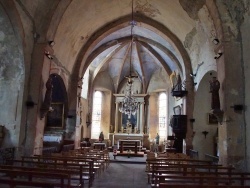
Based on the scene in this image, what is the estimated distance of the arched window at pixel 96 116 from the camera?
20.9m

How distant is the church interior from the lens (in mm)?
7961

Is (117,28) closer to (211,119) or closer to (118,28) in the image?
(118,28)

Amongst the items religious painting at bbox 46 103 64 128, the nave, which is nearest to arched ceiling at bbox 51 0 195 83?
religious painting at bbox 46 103 64 128

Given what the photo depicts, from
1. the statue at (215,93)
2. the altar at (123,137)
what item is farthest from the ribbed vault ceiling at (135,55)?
the statue at (215,93)

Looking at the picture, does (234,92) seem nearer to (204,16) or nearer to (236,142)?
(236,142)

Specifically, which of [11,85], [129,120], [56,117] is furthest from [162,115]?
[11,85]

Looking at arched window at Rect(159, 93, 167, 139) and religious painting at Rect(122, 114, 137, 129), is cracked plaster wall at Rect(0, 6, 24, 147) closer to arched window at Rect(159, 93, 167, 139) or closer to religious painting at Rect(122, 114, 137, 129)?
religious painting at Rect(122, 114, 137, 129)

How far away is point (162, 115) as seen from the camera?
67.3 feet

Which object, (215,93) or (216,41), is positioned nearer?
(215,93)

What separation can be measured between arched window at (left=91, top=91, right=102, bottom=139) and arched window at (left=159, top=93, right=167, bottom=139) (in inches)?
195

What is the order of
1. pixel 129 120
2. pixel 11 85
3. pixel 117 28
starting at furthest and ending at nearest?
pixel 129 120 → pixel 117 28 → pixel 11 85

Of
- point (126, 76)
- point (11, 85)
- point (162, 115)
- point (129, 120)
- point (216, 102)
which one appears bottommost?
point (129, 120)

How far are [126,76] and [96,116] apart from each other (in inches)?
304

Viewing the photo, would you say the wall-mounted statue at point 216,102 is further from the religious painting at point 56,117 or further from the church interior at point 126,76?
the religious painting at point 56,117
